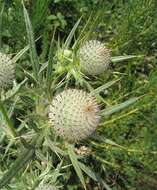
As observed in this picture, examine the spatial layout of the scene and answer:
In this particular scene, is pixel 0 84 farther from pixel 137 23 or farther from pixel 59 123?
pixel 137 23

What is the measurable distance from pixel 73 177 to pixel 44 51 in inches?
34.6

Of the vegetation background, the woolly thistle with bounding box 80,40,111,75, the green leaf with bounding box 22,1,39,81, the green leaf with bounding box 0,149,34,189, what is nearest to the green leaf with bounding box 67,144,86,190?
the green leaf with bounding box 0,149,34,189

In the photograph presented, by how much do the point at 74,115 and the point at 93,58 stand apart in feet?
1.43

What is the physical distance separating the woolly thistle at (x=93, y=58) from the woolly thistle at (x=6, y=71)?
36 centimetres

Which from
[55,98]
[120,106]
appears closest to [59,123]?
[55,98]

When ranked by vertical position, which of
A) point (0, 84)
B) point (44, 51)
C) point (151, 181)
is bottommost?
point (151, 181)

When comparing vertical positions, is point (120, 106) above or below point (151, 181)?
above

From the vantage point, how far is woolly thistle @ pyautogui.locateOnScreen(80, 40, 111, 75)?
216 cm

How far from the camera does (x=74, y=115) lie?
5.98 ft

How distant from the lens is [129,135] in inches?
124

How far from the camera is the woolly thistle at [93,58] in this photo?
2164 mm

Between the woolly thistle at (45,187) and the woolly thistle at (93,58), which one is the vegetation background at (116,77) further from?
the woolly thistle at (45,187)

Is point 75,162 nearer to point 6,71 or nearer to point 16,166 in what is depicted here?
point 16,166

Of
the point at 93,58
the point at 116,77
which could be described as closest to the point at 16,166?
the point at 93,58
